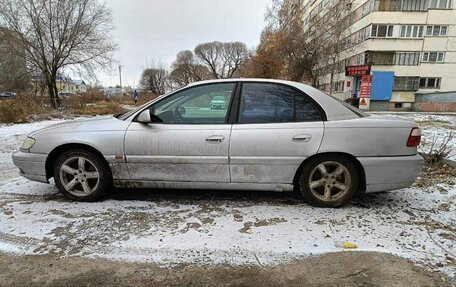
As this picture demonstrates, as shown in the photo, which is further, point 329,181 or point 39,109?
point 39,109

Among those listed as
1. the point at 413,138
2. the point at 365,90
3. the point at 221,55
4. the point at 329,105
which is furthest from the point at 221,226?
the point at 221,55

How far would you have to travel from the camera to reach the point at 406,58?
32.4 m

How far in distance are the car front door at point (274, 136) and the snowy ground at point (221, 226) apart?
18.5 inches

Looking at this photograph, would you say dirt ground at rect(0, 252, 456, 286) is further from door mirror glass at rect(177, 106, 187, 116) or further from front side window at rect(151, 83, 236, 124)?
door mirror glass at rect(177, 106, 187, 116)

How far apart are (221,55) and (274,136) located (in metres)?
80.1

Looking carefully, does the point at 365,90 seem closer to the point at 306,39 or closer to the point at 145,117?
the point at 306,39

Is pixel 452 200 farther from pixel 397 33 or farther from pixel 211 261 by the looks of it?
pixel 397 33

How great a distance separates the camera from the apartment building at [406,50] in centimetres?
3111

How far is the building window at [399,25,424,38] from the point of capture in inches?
1246

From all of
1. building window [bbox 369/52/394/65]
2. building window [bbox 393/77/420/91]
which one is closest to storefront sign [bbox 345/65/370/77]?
building window [bbox 369/52/394/65]

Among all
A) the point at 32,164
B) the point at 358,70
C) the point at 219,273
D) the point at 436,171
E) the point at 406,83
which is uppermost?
the point at 358,70

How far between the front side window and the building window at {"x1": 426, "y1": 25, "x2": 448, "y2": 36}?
36.9 m

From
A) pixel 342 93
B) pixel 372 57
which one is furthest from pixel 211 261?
pixel 342 93

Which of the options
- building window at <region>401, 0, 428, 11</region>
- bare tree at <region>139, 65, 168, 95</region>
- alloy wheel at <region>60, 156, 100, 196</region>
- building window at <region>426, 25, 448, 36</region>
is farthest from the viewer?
bare tree at <region>139, 65, 168, 95</region>
